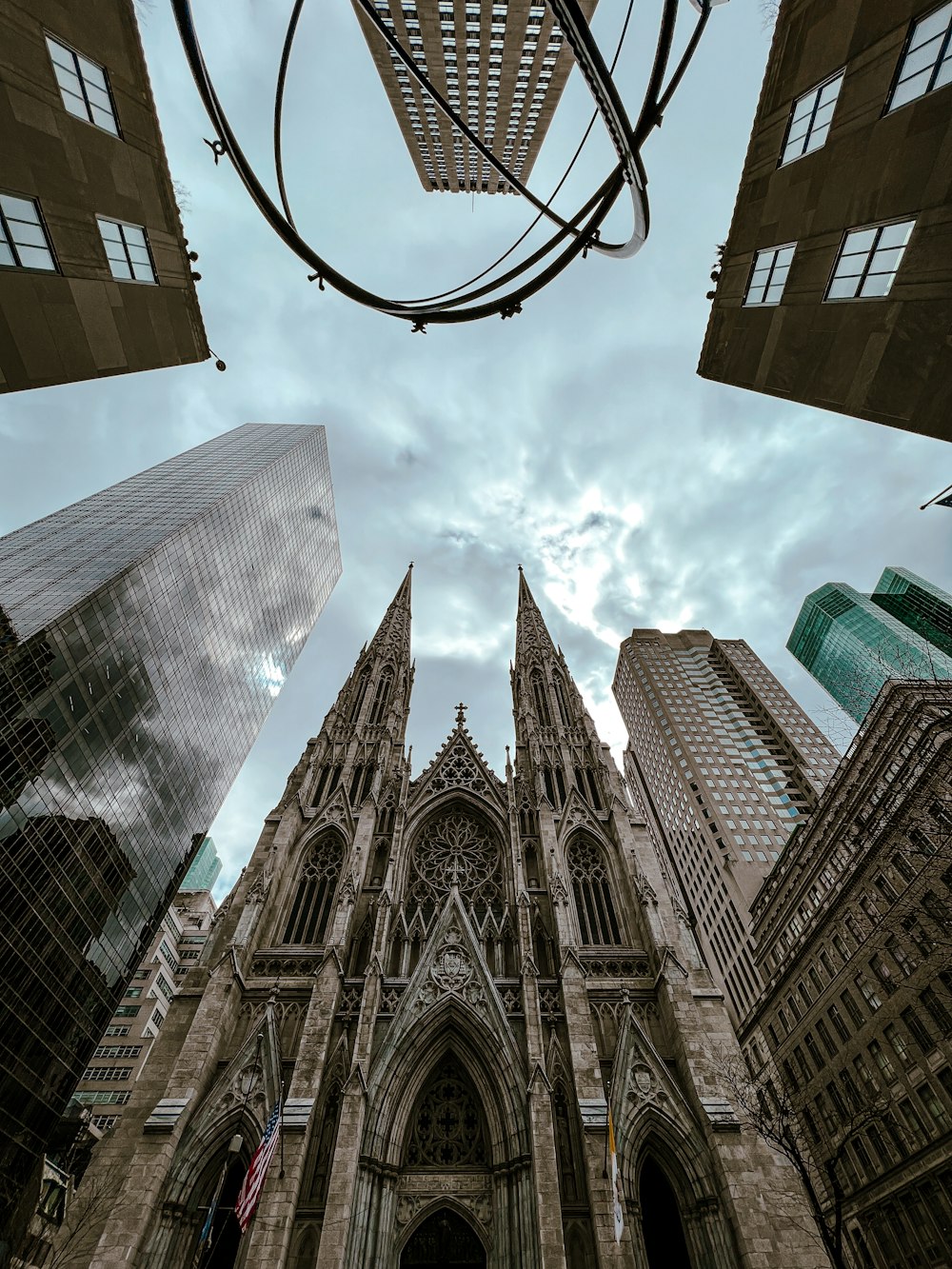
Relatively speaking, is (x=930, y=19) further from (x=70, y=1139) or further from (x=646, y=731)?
(x=646, y=731)

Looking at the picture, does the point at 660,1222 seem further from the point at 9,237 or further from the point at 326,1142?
the point at 9,237

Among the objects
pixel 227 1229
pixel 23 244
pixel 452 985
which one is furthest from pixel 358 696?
pixel 23 244

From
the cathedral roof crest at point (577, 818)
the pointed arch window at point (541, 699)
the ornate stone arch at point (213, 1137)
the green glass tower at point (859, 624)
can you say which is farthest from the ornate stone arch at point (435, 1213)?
the green glass tower at point (859, 624)

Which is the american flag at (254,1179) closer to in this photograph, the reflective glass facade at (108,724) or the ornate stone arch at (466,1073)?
the ornate stone arch at (466,1073)

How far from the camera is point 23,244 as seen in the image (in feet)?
28.7

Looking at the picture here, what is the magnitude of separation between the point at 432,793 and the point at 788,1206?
2183cm

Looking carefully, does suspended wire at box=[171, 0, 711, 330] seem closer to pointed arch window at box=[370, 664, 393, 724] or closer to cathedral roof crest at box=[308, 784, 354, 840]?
cathedral roof crest at box=[308, 784, 354, 840]

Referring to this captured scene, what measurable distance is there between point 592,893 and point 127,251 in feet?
95.1

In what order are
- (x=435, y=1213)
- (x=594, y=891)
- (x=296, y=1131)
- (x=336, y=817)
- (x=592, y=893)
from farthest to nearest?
Answer: (x=336, y=817)
(x=594, y=891)
(x=592, y=893)
(x=435, y=1213)
(x=296, y=1131)

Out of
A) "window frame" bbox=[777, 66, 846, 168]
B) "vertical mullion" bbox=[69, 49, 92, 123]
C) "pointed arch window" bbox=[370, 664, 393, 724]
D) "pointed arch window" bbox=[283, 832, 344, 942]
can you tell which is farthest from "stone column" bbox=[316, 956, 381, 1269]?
"window frame" bbox=[777, 66, 846, 168]

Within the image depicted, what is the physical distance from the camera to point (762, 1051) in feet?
136

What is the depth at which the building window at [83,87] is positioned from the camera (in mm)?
8869

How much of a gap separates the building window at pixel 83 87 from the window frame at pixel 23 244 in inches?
69.3

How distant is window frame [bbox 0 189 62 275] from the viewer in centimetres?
834
